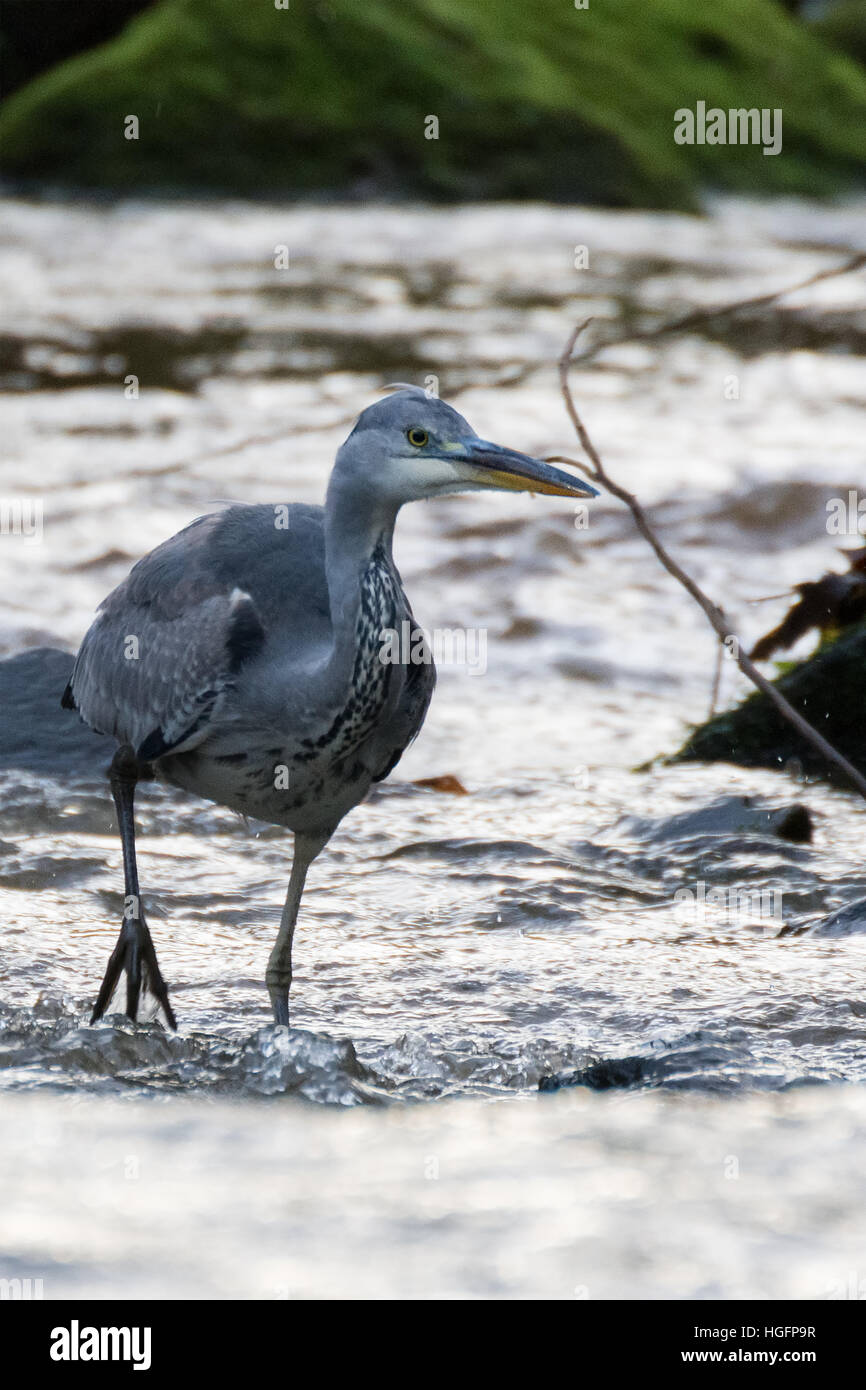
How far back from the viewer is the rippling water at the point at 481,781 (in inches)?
186

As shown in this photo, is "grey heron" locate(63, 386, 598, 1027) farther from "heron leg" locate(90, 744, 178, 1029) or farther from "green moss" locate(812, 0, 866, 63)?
"green moss" locate(812, 0, 866, 63)

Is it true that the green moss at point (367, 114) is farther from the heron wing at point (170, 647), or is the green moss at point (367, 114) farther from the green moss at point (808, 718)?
the heron wing at point (170, 647)

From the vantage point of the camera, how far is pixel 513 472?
14.2 ft

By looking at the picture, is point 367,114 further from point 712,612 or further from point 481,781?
point 712,612

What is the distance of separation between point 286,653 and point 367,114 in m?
19.2

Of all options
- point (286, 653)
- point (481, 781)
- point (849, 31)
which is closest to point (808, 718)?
point (481, 781)

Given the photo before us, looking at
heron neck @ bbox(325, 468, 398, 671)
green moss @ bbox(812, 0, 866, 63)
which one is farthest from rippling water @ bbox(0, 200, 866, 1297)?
green moss @ bbox(812, 0, 866, 63)

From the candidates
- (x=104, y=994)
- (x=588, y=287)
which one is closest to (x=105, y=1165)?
(x=104, y=994)

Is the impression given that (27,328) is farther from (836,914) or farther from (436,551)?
(836,914)

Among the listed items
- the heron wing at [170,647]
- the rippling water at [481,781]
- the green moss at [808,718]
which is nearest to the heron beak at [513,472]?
the heron wing at [170,647]

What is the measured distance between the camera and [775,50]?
27.5m

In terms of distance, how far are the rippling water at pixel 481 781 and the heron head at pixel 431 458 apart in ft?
3.48

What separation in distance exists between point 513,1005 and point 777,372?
10044 mm

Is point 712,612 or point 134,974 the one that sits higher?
point 712,612
